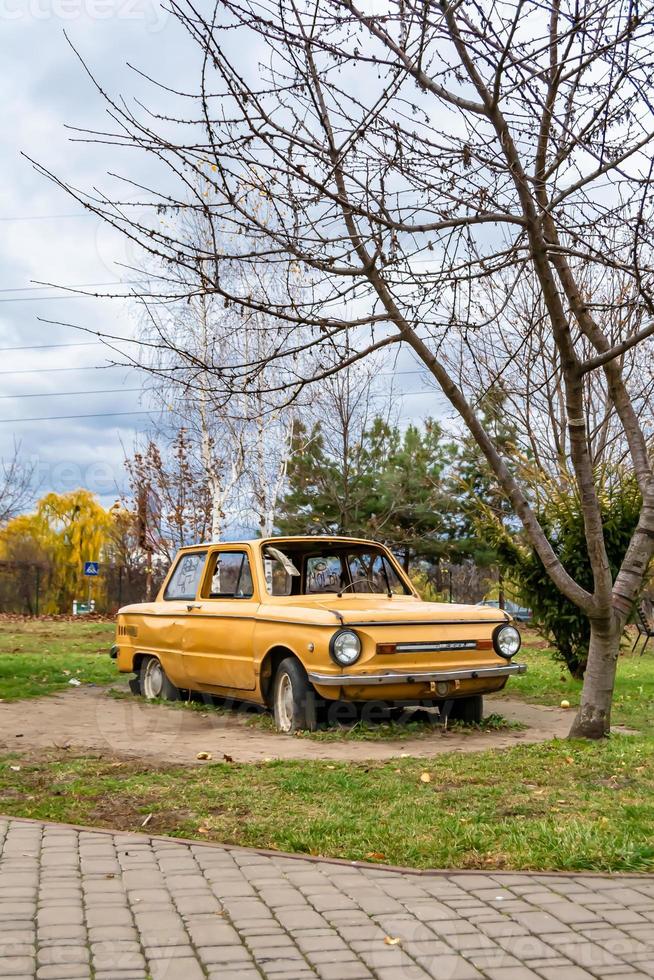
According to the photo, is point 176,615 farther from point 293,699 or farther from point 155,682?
point 293,699

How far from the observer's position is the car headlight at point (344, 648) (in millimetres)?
7918

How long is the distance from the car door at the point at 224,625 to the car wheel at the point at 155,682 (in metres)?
0.71

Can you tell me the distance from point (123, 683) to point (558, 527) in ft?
18.9

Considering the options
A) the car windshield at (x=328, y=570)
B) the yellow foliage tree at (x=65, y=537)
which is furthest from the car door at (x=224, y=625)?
the yellow foliage tree at (x=65, y=537)

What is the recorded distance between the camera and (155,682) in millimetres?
10930

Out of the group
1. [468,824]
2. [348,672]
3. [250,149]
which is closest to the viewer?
[468,824]

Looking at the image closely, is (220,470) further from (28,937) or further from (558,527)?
(28,937)

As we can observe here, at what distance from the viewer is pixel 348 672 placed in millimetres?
7930

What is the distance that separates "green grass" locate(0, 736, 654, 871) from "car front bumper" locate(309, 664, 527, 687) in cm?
101

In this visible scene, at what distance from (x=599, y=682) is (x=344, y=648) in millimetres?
1893

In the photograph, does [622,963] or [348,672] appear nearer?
[622,963]

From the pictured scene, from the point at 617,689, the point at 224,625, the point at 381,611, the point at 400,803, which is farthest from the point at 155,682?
the point at 400,803

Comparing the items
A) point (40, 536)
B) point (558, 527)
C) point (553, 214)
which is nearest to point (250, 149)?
point (553, 214)

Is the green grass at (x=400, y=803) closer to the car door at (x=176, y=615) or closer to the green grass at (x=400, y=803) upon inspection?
the green grass at (x=400, y=803)
